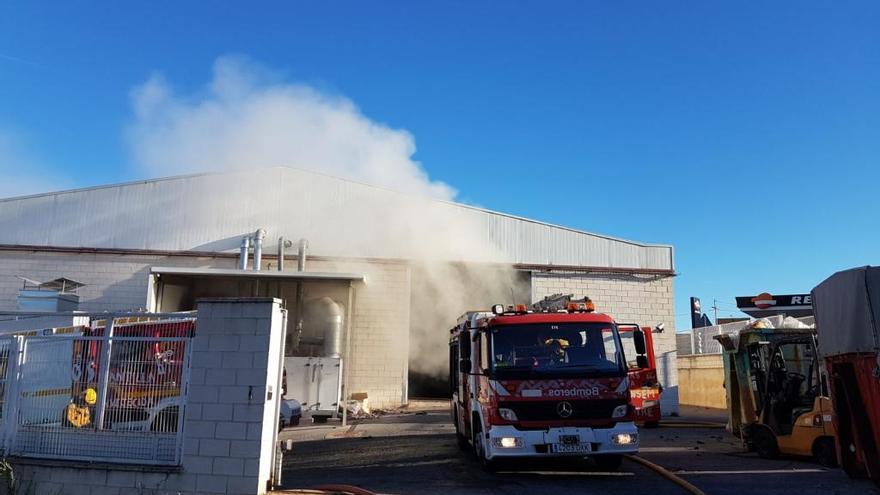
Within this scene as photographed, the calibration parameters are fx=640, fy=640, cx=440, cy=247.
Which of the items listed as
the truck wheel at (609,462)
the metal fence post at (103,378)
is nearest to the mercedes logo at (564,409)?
the truck wheel at (609,462)

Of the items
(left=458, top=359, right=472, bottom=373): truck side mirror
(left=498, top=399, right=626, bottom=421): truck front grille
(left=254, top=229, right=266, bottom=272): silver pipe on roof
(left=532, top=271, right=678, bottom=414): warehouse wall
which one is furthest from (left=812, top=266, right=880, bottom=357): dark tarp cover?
(left=254, top=229, right=266, bottom=272): silver pipe on roof

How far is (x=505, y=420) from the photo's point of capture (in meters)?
7.74

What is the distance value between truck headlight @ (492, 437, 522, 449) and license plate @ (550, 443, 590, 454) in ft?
1.30

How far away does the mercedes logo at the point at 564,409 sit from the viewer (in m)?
7.74

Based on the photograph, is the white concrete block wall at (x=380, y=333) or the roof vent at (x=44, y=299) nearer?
the roof vent at (x=44, y=299)

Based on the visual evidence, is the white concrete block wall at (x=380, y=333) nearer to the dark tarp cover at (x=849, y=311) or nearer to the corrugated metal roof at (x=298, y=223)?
the corrugated metal roof at (x=298, y=223)

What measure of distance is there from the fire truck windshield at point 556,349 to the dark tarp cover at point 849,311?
247 centimetres

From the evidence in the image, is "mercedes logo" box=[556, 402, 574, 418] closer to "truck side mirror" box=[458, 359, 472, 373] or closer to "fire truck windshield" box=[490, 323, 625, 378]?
"fire truck windshield" box=[490, 323, 625, 378]

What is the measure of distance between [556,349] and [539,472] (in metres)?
1.68

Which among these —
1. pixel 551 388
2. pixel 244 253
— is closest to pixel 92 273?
pixel 244 253

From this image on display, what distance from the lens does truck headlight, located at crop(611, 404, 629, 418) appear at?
781 cm

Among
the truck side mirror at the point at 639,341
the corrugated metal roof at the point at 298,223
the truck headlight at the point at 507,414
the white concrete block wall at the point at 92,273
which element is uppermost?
the corrugated metal roof at the point at 298,223

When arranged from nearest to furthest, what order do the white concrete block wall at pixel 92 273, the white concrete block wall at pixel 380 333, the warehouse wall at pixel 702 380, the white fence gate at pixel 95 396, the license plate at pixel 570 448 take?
the white fence gate at pixel 95 396, the license plate at pixel 570 448, the white concrete block wall at pixel 92 273, the white concrete block wall at pixel 380 333, the warehouse wall at pixel 702 380

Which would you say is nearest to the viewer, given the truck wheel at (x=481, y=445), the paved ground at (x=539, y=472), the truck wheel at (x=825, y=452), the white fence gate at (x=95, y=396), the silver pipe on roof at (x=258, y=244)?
the white fence gate at (x=95, y=396)
